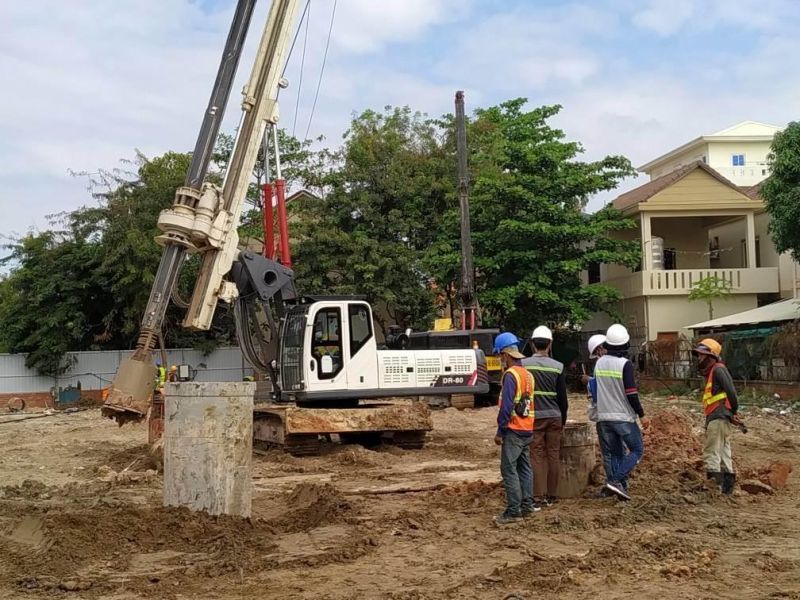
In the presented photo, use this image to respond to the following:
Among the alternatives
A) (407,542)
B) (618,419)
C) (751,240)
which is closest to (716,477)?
(618,419)

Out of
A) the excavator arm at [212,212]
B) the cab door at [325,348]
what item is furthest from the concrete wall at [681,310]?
the excavator arm at [212,212]

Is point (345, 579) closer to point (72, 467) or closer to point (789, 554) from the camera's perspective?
point (789, 554)

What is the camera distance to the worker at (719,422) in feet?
32.5

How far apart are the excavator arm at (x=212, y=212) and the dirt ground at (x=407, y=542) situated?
1.50 m

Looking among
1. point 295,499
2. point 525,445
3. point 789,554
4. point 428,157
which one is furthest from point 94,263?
point 789,554

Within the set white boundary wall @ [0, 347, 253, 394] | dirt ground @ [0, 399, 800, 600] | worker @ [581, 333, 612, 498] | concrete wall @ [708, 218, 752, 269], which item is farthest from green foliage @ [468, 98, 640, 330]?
worker @ [581, 333, 612, 498]

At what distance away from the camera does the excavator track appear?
50.2ft

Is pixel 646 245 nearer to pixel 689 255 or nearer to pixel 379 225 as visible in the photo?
pixel 689 255

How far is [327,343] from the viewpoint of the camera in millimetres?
15664

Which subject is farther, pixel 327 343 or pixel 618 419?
pixel 327 343

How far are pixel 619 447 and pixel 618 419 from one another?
334 mm

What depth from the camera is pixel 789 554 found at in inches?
293

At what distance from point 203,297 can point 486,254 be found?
1854 cm

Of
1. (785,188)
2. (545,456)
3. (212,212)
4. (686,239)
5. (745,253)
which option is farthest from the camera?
(686,239)
